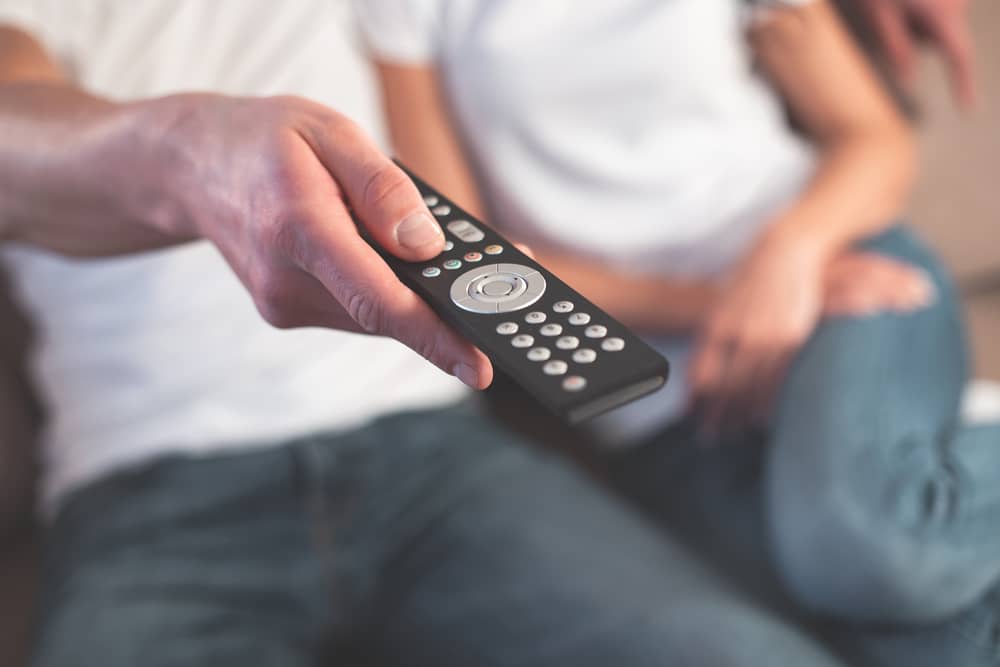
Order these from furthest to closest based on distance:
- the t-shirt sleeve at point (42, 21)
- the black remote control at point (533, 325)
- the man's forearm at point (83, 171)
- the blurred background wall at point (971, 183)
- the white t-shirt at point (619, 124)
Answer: the blurred background wall at point (971, 183)
the white t-shirt at point (619, 124)
the t-shirt sleeve at point (42, 21)
the man's forearm at point (83, 171)
the black remote control at point (533, 325)

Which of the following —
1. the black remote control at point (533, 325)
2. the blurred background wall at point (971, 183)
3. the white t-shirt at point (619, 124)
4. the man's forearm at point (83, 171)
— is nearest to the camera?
the black remote control at point (533, 325)

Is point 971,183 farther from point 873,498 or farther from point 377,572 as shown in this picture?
point 377,572

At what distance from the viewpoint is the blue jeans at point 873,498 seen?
0.45 m

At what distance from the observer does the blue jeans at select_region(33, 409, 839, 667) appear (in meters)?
0.50

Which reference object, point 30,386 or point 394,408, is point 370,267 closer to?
point 394,408

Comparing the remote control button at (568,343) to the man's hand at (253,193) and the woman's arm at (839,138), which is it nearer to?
the man's hand at (253,193)

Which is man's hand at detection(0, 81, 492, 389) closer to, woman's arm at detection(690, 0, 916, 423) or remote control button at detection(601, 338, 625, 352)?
remote control button at detection(601, 338, 625, 352)

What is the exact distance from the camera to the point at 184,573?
0.53m

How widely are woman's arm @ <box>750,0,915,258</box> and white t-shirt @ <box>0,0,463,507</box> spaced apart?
281mm

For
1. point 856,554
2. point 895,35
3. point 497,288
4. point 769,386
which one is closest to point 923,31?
point 895,35

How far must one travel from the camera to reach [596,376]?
10.1 inches

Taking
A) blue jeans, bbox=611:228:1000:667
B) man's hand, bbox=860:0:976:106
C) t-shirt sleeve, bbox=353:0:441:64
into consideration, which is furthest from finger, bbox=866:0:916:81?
t-shirt sleeve, bbox=353:0:441:64

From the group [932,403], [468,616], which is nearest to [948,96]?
[932,403]

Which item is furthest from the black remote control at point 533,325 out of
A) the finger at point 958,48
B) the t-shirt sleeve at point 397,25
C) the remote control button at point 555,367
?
the finger at point 958,48
